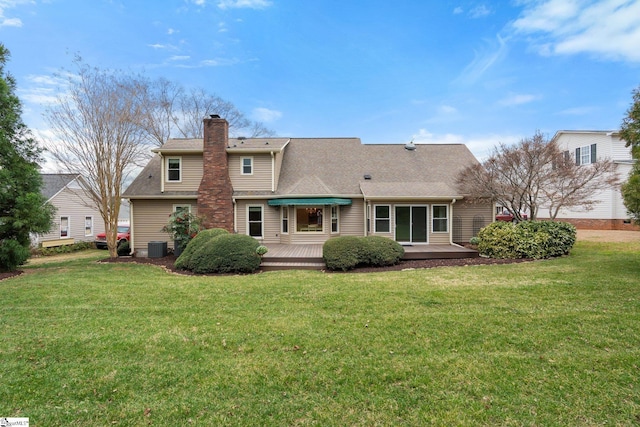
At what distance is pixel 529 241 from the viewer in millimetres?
11328

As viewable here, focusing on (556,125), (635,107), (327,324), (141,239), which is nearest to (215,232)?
(141,239)

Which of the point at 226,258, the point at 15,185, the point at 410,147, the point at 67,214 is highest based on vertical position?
the point at 410,147

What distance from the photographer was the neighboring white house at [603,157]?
2055 centimetres

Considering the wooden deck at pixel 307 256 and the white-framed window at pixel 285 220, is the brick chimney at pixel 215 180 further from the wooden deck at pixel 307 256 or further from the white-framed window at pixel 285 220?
the wooden deck at pixel 307 256

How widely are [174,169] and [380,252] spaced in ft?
37.7

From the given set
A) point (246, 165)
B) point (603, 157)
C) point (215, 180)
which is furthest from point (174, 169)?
point (603, 157)

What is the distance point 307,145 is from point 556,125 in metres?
21.7

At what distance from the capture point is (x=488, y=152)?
13250 millimetres

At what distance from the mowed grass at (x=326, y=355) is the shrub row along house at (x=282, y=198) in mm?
7238

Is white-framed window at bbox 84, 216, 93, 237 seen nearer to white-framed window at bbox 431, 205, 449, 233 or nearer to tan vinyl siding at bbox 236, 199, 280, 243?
tan vinyl siding at bbox 236, 199, 280, 243

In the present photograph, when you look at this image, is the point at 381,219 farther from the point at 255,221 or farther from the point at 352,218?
the point at 255,221

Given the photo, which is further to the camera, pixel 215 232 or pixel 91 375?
pixel 215 232

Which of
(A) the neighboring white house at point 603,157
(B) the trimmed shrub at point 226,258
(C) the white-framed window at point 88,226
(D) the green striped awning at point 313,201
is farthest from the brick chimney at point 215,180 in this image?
(A) the neighboring white house at point 603,157

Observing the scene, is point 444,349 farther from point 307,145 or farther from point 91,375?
point 307,145
